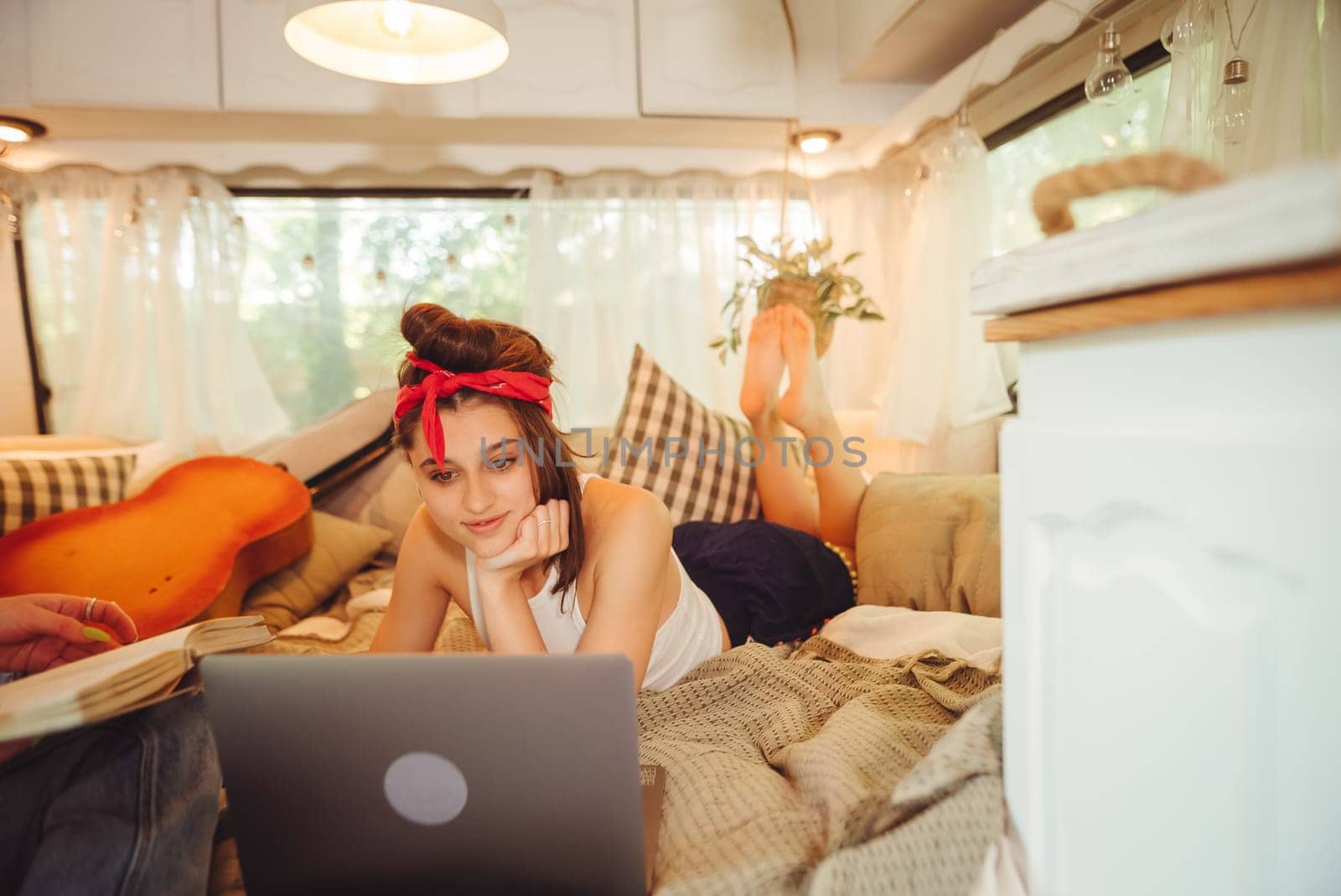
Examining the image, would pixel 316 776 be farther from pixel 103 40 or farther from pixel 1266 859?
pixel 103 40

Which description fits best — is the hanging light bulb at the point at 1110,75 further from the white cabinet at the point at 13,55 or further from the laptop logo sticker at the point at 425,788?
the white cabinet at the point at 13,55

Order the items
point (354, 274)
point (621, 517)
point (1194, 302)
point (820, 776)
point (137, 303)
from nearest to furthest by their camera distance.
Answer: point (1194, 302)
point (820, 776)
point (621, 517)
point (137, 303)
point (354, 274)

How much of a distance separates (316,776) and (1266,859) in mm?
716

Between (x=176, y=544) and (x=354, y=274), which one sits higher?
(x=354, y=274)

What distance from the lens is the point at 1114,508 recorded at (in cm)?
51

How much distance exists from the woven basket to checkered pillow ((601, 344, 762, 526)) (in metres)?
0.40

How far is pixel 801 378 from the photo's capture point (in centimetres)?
205

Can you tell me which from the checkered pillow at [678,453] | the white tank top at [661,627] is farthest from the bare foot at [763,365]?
the white tank top at [661,627]

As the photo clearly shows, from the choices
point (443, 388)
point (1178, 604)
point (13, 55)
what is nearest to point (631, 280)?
point (443, 388)

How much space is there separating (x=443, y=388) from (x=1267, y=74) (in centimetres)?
147

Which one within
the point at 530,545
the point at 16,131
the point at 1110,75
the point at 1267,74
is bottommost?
the point at 530,545

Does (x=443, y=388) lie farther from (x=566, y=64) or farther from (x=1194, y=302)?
(x=566, y=64)

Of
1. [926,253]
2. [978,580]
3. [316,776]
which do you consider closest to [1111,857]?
[316,776]

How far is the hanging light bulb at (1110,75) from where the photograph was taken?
147 centimetres
